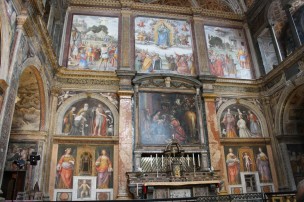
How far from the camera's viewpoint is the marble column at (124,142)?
37.7 ft

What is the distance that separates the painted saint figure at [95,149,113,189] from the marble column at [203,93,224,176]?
4773mm

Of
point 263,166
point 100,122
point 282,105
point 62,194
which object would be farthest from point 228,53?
point 62,194

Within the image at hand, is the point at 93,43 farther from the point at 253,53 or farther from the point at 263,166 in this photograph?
the point at 263,166

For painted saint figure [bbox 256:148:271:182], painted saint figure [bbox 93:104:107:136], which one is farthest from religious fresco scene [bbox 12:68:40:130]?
painted saint figure [bbox 256:148:271:182]

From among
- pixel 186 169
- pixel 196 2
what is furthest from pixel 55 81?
pixel 196 2

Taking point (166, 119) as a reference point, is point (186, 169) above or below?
below

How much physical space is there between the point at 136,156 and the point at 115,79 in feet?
13.4

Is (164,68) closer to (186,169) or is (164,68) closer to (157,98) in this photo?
(157,98)

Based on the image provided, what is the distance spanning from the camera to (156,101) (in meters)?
13.5

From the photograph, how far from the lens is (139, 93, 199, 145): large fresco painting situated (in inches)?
502

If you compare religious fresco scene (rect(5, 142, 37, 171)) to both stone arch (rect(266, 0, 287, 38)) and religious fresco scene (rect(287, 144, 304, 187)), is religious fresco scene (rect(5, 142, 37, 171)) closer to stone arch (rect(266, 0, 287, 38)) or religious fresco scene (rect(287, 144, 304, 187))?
religious fresco scene (rect(287, 144, 304, 187))

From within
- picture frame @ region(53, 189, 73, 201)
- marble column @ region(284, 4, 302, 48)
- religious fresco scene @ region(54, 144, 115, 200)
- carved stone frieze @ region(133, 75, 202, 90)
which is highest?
marble column @ region(284, 4, 302, 48)

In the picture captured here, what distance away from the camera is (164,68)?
14.7m

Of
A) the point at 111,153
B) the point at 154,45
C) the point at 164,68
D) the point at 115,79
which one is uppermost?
the point at 154,45
